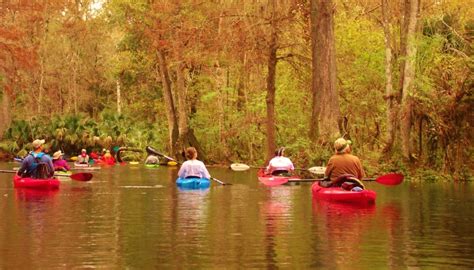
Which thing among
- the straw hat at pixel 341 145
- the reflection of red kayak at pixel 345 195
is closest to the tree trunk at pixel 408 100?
the reflection of red kayak at pixel 345 195

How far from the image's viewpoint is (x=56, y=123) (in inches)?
2489

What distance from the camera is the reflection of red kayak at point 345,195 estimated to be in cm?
2195

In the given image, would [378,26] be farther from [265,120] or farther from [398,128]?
[398,128]

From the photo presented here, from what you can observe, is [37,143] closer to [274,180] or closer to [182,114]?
[274,180]

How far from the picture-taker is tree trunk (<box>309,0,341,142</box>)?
33875mm

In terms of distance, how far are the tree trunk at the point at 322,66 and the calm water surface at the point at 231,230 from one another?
6871 mm

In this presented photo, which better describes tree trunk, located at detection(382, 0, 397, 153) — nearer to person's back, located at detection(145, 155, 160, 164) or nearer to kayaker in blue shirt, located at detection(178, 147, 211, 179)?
kayaker in blue shirt, located at detection(178, 147, 211, 179)

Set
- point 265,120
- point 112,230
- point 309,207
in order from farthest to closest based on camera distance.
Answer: point 265,120 < point 309,207 < point 112,230

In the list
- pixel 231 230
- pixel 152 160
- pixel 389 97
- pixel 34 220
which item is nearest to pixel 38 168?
pixel 34 220

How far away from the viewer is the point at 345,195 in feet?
73.8

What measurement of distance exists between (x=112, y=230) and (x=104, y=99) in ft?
218

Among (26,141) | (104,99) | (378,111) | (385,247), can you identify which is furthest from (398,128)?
(104,99)

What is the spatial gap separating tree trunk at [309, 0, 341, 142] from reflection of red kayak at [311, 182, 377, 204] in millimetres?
9871

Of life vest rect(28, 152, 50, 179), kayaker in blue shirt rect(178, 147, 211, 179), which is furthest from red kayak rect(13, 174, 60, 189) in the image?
kayaker in blue shirt rect(178, 147, 211, 179)
